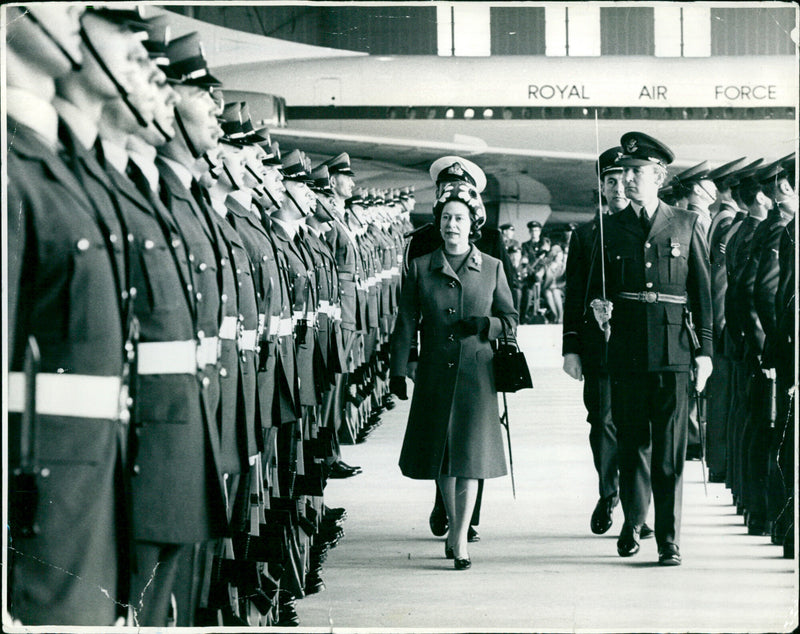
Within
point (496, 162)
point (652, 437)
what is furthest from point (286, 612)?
point (496, 162)

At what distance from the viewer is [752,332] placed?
4383 mm

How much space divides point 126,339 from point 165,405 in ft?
0.74

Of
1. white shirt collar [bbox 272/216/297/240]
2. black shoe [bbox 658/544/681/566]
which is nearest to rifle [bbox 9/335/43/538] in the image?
white shirt collar [bbox 272/216/297/240]

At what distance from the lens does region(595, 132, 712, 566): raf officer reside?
424cm

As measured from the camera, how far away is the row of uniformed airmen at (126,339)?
101 inches

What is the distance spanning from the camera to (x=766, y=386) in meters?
4.30

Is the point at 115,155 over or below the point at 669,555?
over

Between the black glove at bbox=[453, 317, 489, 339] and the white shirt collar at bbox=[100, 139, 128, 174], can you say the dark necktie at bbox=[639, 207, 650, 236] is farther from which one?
the white shirt collar at bbox=[100, 139, 128, 174]

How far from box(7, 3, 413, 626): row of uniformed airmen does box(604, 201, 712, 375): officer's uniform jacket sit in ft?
4.78

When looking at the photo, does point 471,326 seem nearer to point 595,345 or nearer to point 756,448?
point 595,345

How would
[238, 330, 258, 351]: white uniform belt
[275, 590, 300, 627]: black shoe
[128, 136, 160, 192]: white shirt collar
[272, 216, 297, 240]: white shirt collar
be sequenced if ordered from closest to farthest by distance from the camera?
1. [128, 136, 160, 192]: white shirt collar
2. [238, 330, 258, 351]: white uniform belt
3. [275, 590, 300, 627]: black shoe
4. [272, 216, 297, 240]: white shirt collar

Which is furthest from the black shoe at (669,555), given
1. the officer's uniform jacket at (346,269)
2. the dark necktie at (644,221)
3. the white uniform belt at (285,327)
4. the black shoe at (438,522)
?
the officer's uniform jacket at (346,269)

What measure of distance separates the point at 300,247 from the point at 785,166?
2.02m

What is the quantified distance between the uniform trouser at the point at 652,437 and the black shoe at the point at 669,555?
3.1 inches
